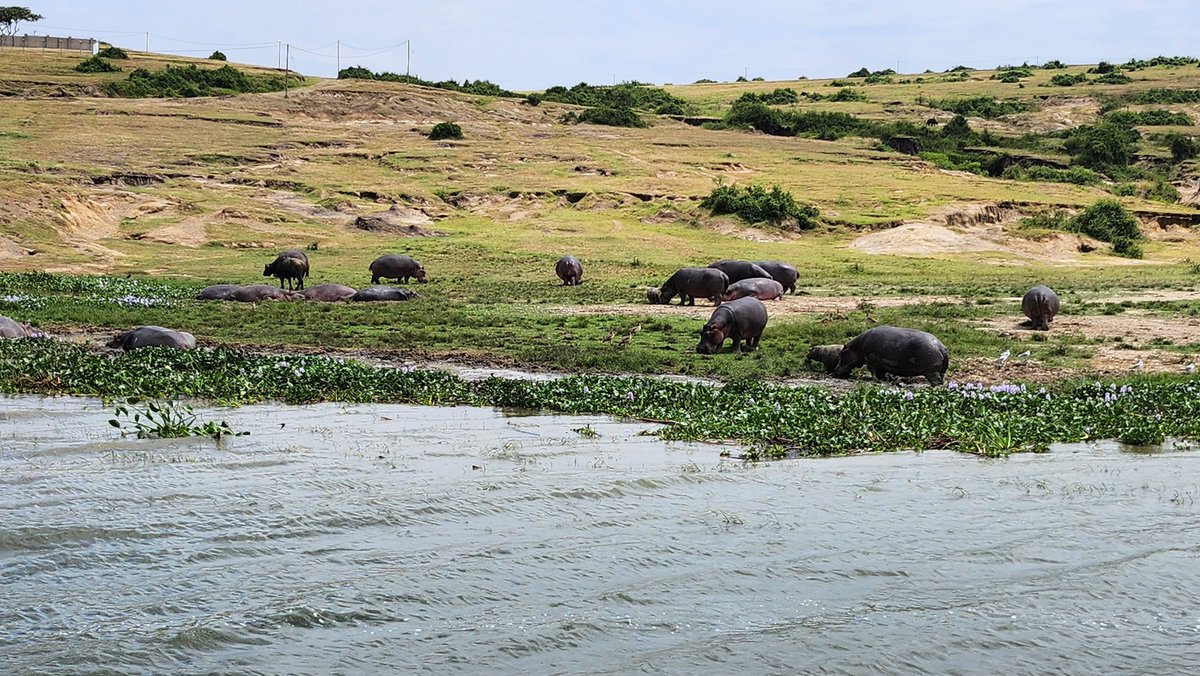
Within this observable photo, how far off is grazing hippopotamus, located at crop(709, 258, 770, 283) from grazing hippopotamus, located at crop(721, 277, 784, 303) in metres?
0.88

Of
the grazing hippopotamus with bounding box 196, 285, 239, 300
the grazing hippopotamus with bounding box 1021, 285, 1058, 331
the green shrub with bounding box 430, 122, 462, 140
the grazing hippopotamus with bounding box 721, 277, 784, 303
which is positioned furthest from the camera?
the green shrub with bounding box 430, 122, 462, 140

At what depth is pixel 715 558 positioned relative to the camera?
702 cm

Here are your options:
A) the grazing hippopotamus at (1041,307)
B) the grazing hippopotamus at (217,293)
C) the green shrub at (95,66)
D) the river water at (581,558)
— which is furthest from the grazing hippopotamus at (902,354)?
the green shrub at (95,66)

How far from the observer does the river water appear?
5590 millimetres

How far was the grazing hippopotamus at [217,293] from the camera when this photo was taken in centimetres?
2272

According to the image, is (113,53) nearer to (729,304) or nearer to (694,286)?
(694,286)

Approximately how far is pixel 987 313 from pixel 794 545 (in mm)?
13574

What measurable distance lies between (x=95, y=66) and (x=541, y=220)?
4037 cm

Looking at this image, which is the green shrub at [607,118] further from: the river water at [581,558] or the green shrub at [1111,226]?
the river water at [581,558]

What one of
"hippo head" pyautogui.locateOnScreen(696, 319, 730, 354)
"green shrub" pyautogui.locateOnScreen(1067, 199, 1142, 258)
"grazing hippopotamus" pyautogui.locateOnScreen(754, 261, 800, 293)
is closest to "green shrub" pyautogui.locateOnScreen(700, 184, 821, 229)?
"green shrub" pyautogui.locateOnScreen(1067, 199, 1142, 258)

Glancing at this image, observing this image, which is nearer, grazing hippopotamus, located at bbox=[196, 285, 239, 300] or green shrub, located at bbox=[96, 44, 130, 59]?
grazing hippopotamus, located at bbox=[196, 285, 239, 300]

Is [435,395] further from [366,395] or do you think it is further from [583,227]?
[583,227]

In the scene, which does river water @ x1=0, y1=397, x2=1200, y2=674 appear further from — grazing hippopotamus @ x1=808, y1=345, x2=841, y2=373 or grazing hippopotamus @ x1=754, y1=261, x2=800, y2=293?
grazing hippopotamus @ x1=754, y1=261, x2=800, y2=293

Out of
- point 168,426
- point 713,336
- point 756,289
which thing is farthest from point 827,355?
point 168,426
